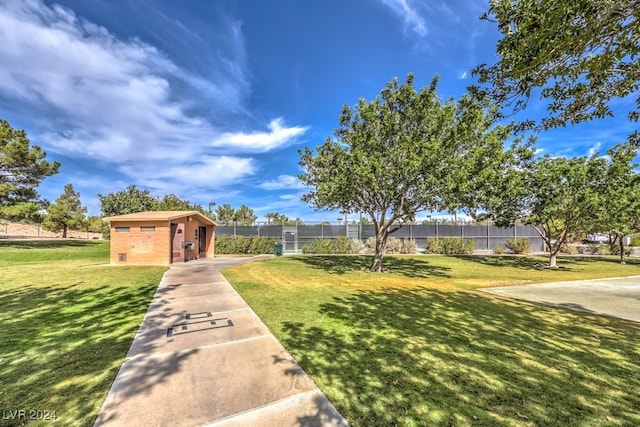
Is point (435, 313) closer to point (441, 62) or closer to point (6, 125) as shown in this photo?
point (441, 62)

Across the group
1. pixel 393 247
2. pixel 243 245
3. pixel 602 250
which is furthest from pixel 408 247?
pixel 602 250

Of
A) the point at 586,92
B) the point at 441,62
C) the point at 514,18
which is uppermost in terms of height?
the point at 441,62

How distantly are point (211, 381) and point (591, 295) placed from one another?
10.5 m

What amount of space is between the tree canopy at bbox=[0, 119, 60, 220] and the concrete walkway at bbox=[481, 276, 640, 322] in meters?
28.3

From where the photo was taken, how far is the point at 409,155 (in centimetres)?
1025

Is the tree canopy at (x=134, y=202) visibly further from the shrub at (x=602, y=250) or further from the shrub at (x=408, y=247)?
the shrub at (x=602, y=250)

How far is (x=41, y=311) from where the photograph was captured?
567 centimetres

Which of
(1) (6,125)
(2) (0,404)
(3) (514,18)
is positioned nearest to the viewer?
(2) (0,404)

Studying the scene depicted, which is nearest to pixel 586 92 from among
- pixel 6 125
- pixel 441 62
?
pixel 441 62

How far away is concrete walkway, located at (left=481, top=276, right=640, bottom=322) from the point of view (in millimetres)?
6676

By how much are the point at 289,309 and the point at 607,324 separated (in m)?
6.19

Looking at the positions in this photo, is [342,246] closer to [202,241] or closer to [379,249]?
[379,249]

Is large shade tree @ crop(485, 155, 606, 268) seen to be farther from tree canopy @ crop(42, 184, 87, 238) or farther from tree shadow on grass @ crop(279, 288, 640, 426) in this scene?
tree canopy @ crop(42, 184, 87, 238)

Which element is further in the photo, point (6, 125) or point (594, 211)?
point (6, 125)
